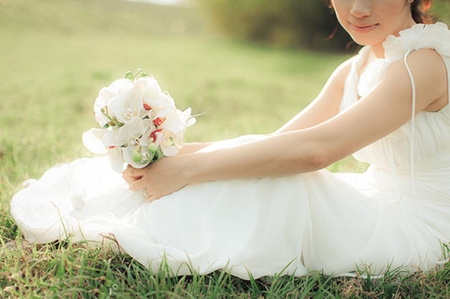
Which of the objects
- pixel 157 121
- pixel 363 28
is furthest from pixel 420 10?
pixel 157 121

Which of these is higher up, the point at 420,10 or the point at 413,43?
the point at 420,10

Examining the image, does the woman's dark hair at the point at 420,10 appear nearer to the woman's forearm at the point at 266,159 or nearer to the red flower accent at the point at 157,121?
the woman's forearm at the point at 266,159

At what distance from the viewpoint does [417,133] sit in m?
1.91

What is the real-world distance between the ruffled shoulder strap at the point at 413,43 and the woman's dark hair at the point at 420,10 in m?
0.15

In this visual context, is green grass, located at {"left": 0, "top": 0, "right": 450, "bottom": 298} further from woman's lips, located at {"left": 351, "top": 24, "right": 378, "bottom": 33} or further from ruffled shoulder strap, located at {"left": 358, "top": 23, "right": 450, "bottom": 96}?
woman's lips, located at {"left": 351, "top": 24, "right": 378, "bottom": 33}

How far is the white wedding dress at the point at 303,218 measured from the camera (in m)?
1.81

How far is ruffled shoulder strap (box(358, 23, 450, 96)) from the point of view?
182cm

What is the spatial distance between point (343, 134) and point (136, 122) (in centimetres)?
70

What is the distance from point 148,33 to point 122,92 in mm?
13345

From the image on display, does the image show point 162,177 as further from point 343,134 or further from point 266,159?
point 343,134

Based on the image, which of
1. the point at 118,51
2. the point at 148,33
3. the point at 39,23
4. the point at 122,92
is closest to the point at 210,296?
the point at 122,92

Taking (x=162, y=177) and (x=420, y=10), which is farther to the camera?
(x=420, y=10)

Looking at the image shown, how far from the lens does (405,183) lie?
6.61ft

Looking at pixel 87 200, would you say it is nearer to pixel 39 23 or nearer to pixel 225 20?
pixel 39 23
